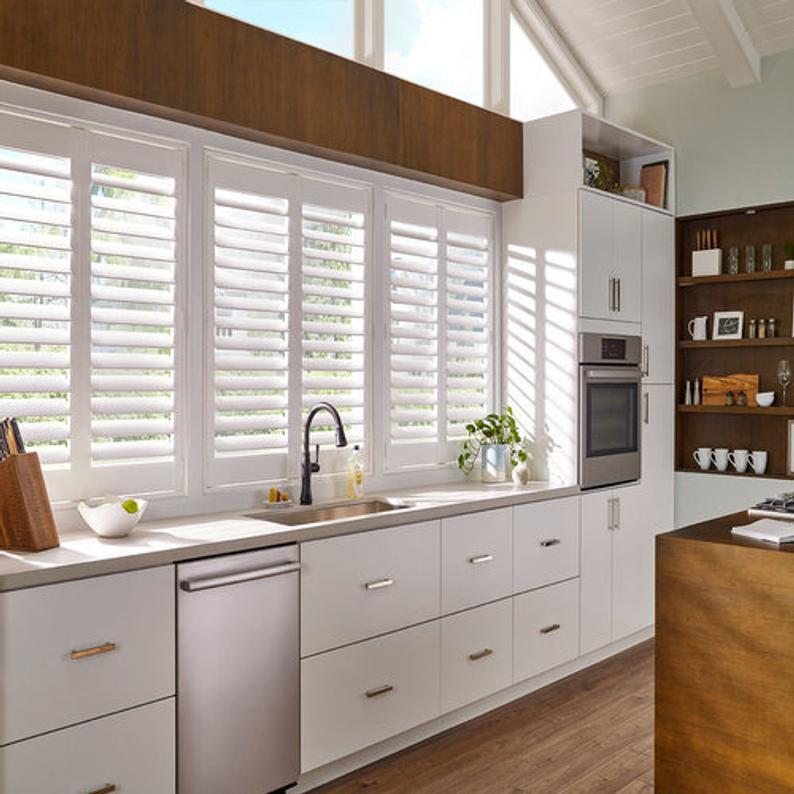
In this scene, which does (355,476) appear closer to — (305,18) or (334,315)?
(334,315)

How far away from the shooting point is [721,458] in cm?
448

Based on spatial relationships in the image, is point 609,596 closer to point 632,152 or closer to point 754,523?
point 754,523

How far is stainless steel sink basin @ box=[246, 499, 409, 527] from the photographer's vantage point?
9.91 feet

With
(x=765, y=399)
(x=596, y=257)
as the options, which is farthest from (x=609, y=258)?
(x=765, y=399)

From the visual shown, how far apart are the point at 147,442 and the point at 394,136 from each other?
5.34 ft

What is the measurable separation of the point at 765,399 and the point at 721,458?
1.33 ft

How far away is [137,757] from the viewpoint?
2279mm

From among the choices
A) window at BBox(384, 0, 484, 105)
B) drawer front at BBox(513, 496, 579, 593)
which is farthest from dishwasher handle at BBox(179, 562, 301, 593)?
window at BBox(384, 0, 484, 105)

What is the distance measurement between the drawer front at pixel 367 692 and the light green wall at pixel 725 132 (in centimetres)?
280

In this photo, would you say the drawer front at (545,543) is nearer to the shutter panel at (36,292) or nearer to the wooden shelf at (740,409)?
the wooden shelf at (740,409)

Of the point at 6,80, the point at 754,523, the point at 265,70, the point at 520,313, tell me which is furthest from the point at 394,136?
the point at 754,523

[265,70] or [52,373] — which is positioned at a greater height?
[265,70]

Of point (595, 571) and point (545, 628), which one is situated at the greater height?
point (595, 571)

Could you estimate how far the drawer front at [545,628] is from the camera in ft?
11.6
